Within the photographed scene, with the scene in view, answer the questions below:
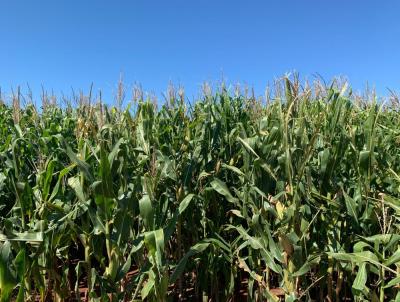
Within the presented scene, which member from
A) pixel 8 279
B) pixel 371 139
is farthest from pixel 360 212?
pixel 8 279

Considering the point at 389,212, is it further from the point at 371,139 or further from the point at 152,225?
the point at 152,225

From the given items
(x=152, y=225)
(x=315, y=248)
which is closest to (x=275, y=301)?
(x=315, y=248)

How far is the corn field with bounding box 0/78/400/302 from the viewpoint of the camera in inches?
93.7

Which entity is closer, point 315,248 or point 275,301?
point 275,301

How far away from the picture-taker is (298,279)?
2.66 m

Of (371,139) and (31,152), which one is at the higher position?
(31,152)

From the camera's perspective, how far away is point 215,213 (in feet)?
11.1

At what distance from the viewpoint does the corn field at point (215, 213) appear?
2.38m

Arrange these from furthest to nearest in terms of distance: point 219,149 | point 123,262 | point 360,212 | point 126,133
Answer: point 219,149 → point 126,133 → point 360,212 → point 123,262

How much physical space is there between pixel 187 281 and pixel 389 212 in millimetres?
1693

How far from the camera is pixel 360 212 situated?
2926mm

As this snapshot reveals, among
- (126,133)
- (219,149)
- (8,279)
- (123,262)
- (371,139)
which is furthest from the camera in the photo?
(219,149)

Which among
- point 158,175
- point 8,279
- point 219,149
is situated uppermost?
point 219,149

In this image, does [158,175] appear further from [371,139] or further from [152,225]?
[371,139]
